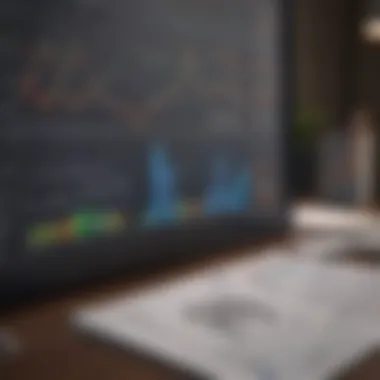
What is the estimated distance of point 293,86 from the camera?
2.95 ft

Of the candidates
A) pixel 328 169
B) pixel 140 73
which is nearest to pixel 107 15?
pixel 140 73

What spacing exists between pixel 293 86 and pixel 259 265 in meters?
0.34

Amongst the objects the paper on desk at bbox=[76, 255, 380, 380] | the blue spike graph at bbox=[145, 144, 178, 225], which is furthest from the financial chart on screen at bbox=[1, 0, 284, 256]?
the paper on desk at bbox=[76, 255, 380, 380]

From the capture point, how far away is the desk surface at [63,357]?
1.32 feet

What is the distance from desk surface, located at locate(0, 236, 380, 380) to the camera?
1.32ft

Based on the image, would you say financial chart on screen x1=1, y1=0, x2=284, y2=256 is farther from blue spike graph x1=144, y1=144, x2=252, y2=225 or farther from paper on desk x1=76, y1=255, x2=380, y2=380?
paper on desk x1=76, y1=255, x2=380, y2=380

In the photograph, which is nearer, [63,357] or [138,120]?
[63,357]

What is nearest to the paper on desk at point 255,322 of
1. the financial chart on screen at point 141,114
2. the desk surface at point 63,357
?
the desk surface at point 63,357

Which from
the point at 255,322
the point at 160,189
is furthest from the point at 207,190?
the point at 255,322

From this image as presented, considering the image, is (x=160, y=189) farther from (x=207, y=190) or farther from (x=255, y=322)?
(x=255, y=322)

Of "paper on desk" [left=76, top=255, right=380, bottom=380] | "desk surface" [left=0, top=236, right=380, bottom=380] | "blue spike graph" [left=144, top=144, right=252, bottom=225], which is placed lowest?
"desk surface" [left=0, top=236, right=380, bottom=380]

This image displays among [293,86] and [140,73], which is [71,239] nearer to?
[140,73]

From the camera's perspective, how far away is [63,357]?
44 cm

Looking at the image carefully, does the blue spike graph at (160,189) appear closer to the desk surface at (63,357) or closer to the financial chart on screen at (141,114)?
the financial chart on screen at (141,114)
